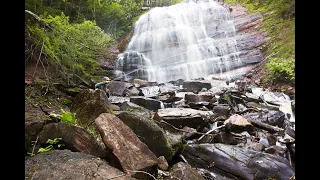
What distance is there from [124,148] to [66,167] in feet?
1.87

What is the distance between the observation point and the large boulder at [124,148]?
6.14ft

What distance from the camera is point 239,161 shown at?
246 cm

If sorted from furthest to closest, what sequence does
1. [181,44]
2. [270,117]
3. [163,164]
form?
[181,44] → [270,117] → [163,164]

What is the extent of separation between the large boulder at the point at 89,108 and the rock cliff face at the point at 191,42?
16.9ft

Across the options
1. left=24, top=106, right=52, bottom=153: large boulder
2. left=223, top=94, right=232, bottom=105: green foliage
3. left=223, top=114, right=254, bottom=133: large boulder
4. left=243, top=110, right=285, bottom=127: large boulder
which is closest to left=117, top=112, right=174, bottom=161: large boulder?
left=24, top=106, right=52, bottom=153: large boulder

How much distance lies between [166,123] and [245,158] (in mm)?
1351

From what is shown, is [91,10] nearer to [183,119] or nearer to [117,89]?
[117,89]

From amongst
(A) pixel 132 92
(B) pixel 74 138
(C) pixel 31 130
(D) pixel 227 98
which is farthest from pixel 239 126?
(A) pixel 132 92

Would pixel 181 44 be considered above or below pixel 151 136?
above

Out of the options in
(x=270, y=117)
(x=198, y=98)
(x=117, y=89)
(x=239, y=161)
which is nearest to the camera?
(x=239, y=161)

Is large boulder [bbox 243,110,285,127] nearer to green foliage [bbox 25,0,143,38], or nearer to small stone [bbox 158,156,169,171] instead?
small stone [bbox 158,156,169,171]
